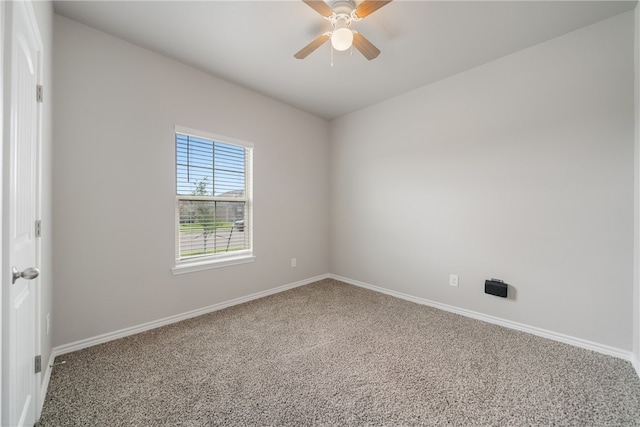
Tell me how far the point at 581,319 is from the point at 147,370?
354 centimetres

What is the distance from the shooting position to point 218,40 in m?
2.31

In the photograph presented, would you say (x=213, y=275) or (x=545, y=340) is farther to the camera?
(x=213, y=275)

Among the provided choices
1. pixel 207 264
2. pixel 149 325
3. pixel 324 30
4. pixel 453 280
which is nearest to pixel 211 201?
pixel 207 264

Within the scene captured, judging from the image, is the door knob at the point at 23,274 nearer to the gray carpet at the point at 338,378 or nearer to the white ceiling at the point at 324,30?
the gray carpet at the point at 338,378

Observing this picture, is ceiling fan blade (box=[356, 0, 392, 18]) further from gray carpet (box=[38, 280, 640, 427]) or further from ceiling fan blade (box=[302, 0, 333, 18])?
A: gray carpet (box=[38, 280, 640, 427])

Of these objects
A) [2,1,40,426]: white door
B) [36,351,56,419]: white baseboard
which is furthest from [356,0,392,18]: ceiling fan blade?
[36,351,56,419]: white baseboard

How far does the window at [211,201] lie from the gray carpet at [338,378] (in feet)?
2.49

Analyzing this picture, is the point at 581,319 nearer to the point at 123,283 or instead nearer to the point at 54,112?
the point at 123,283

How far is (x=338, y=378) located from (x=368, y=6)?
8.34ft

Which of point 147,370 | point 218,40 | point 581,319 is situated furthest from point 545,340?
point 218,40

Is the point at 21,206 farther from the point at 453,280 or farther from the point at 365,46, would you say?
the point at 453,280

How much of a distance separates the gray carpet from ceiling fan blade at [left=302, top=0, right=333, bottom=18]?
2.53 meters

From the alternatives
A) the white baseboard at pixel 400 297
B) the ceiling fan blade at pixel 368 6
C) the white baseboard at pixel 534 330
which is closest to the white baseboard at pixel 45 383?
the white baseboard at pixel 400 297

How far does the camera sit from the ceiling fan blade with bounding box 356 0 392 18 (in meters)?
1.62
